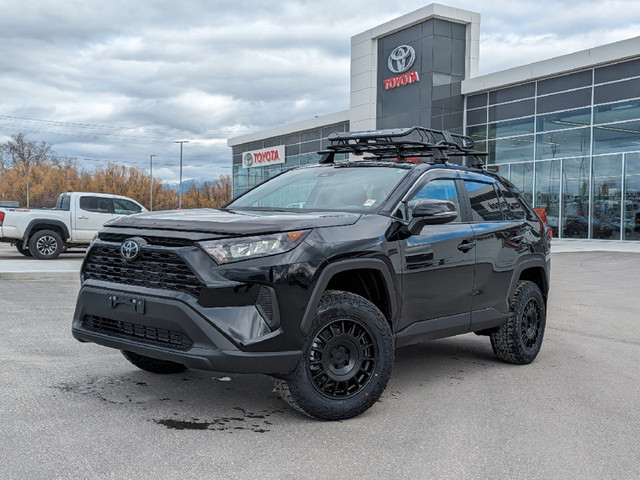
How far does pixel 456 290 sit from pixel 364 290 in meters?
0.95

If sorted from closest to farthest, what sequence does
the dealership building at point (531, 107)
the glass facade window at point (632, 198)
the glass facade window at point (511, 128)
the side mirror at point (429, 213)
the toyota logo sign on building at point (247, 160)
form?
the side mirror at point (429, 213) → the glass facade window at point (632, 198) → the dealership building at point (531, 107) → the glass facade window at point (511, 128) → the toyota logo sign on building at point (247, 160)

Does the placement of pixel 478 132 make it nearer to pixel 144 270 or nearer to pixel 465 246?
pixel 465 246

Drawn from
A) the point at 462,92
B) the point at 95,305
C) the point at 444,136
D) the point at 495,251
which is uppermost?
the point at 462,92

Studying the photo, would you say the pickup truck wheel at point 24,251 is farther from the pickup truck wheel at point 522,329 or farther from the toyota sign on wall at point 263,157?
the toyota sign on wall at point 263,157

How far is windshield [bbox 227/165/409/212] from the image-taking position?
5.07 metres

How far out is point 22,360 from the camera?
5.78 m

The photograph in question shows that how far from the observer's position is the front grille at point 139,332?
401 centimetres

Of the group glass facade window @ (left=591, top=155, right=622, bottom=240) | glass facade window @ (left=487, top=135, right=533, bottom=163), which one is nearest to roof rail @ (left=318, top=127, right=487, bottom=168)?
glass facade window @ (left=591, top=155, right=622, bottom=240)

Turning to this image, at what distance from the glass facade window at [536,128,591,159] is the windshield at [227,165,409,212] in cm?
2548

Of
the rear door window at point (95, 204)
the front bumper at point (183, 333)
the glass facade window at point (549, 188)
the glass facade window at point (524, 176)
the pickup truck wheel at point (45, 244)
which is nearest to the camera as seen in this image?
the front bumper at point (183, 333)

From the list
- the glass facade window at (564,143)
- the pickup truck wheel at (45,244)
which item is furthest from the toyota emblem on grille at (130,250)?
the glass facade window at (564,143)

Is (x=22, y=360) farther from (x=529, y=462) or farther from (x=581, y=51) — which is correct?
(x=581, y=51)

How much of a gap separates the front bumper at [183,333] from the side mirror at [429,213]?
4.53 feet

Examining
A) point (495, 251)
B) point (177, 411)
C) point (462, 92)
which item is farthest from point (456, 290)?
point (462, 92)
